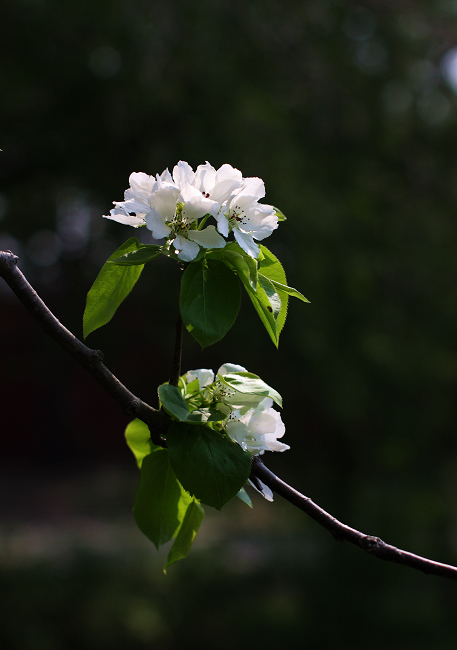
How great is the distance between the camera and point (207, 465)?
1.50 ft

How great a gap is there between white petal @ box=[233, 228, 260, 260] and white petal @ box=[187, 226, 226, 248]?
13mm

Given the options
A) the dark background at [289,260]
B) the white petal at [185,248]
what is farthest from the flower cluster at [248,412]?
the dark background at [289,260]

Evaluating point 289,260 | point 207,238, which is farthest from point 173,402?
point 289,260

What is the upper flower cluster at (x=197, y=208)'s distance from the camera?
480mm

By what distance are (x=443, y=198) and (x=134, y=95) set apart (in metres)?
1.83

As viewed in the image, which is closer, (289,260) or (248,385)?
(248,385)

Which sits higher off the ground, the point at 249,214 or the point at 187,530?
the point at 249,214

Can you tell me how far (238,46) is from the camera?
10.5ft

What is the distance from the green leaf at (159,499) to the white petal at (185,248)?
0.18 meters

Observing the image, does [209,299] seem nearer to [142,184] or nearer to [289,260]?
[142,184]

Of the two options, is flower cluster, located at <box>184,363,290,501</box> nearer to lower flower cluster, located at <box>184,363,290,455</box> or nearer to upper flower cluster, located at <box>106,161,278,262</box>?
lower flower cluster, located at <box>184,363,290,455</box>

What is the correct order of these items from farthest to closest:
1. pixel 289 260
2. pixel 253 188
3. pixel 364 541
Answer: pixel 289 260 < pixel 253 188 < pixel 364 541

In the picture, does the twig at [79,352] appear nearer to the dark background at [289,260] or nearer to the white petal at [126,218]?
the white petal at [126,218]

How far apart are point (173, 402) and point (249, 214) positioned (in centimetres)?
17
